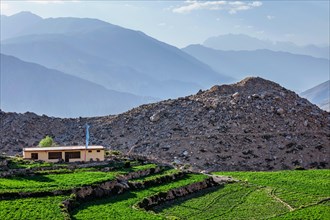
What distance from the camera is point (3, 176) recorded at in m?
54.3

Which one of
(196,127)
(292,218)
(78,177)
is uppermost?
(196,127)

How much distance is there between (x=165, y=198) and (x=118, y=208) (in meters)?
7.64

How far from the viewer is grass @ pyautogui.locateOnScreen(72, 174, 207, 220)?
145 feet

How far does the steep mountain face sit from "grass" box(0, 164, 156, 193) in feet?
95.1

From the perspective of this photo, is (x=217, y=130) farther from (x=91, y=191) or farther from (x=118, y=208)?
(x=118, y=208)

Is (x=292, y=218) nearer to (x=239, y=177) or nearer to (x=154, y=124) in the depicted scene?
(x=239, y=177)


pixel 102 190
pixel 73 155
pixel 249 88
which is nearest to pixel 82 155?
pixel 73 155

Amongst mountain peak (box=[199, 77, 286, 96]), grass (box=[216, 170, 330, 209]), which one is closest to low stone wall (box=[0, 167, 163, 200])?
grass (box=[216, 170, 330, 209])

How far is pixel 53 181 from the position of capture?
172ft

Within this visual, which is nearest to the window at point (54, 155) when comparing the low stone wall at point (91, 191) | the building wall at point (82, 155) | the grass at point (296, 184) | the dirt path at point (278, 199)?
the building wall at point (82, 155)

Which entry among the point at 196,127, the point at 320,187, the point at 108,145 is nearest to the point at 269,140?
the point at 196,127

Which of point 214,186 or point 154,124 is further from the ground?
point 154,124

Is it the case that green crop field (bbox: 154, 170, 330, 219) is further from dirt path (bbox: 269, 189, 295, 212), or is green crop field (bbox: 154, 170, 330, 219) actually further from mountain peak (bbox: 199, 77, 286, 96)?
mountain peak (bbox: 199, 77, 286, 96)

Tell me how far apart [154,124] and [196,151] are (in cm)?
1379
